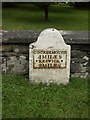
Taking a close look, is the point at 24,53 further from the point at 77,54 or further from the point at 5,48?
the point at 77,54

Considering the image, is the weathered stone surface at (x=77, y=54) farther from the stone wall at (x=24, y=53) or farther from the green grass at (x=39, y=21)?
the green grass at (x=39, y=21)

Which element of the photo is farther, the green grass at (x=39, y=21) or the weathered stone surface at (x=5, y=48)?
the green grass at (x=39, y=21)

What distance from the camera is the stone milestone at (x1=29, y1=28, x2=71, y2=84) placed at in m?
5.54

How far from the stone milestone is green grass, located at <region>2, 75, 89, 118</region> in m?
0.14

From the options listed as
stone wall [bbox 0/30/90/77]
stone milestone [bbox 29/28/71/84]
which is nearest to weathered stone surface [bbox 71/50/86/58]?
stone wall [bbox 0/30/90/77]

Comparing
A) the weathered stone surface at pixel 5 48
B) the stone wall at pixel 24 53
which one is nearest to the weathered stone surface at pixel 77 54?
the stone wall at pixel 24 53

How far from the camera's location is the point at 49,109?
4754mm

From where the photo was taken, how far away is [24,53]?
5.95m

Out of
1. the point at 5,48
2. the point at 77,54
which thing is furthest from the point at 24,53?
the point at 77,54

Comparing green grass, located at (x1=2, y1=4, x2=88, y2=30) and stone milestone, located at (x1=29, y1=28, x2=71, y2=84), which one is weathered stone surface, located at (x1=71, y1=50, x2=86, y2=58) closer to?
stone milestone, located at (x1=29, y1=28, x2=71, y2=84)

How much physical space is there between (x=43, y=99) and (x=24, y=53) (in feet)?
3.95

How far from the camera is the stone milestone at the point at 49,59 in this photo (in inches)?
218

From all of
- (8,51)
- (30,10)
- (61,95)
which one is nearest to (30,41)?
(8,51)

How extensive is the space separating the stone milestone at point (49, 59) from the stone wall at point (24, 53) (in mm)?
358
